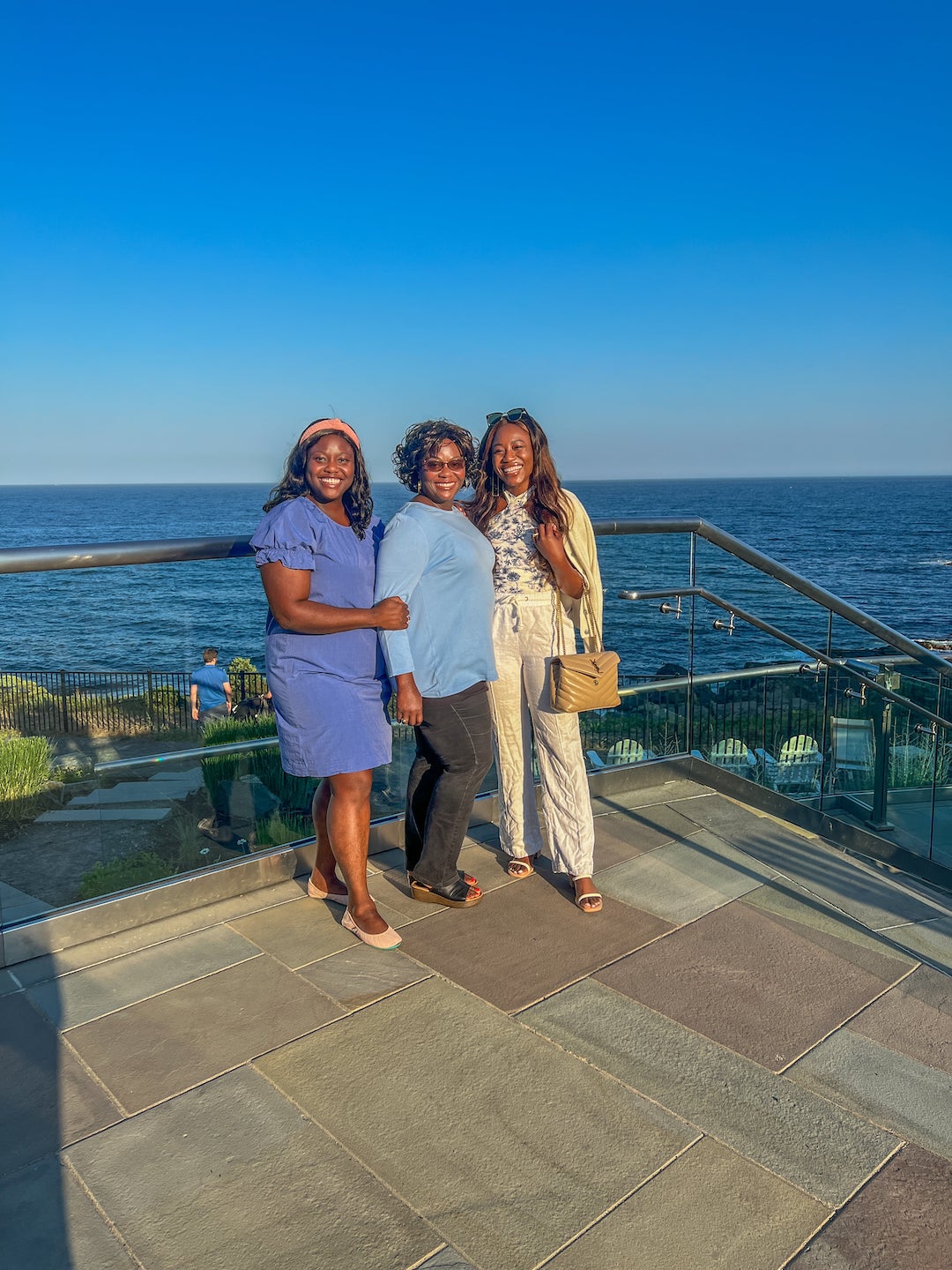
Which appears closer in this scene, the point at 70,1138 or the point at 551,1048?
the point at 70,1138

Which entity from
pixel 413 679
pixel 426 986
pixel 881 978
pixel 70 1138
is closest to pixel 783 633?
pixel 881 978

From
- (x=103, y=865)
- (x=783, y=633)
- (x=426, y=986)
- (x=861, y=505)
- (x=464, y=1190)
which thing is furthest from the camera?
(x=861, y=505)

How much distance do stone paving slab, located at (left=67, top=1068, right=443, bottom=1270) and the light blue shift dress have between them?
3.10 feet

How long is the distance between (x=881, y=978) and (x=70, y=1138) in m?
2.12

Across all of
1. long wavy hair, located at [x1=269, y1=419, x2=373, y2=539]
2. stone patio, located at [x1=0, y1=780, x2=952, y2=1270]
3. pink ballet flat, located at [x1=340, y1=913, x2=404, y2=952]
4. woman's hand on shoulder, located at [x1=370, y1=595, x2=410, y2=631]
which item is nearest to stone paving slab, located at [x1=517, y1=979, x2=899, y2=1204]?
stone patio, located at [x1=0, y1=780, x2=952, y2=1270]

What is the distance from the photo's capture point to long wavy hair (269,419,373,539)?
268 centimetres

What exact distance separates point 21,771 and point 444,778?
4.04 ft

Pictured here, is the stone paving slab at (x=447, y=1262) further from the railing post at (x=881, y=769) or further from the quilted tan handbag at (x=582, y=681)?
the railing post at (x=881, y=769)

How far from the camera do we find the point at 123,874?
2820 millimetres

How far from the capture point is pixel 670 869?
3.41m

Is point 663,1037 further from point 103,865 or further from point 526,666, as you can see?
point 103,865

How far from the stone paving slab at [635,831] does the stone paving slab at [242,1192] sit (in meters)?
1.72

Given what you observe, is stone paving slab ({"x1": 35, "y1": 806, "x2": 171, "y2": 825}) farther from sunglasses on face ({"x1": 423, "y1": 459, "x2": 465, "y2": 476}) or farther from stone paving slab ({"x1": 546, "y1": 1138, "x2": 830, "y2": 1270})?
stone paving slab ({"x1": 546, "y1": 1138, "x2": 830, "y2": 1270})

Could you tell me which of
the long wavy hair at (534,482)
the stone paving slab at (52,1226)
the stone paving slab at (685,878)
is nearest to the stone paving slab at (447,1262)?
the stone paving slab at (52,1226)
